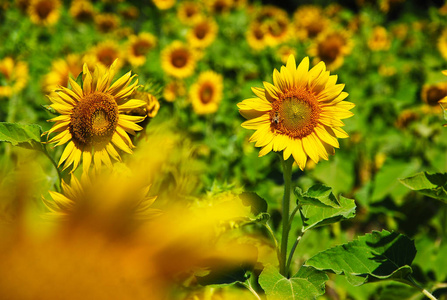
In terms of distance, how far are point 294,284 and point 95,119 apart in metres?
0.47

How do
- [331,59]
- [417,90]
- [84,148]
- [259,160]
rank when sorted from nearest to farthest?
1. [84,148]
2. [259,160]
3. [417,90]
4. [331,59]

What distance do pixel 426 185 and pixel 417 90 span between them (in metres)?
1.15

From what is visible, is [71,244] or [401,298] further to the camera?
[401,298]

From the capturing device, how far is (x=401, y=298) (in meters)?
1.07

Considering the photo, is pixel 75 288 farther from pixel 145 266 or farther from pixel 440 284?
pixel 440 284

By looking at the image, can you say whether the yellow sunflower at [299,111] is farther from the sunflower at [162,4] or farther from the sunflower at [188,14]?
the sunflower at [188,14]

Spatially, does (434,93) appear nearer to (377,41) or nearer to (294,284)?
(294,284)

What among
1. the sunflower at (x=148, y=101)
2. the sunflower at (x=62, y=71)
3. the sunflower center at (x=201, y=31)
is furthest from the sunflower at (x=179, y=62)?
the sunflower at (x=148, y=101)

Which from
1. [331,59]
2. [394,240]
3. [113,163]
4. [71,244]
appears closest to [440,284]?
[394,240]

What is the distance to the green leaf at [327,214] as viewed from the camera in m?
0.73

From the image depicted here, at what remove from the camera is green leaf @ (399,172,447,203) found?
2.59ft

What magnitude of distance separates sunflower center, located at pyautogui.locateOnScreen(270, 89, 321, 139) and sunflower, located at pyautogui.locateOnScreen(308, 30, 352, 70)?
1564mm

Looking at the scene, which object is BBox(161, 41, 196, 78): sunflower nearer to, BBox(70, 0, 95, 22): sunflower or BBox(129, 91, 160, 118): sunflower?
BBox(70, 0, 95, 22): sunflower

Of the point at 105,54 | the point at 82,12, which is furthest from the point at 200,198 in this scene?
the point at 82,12
